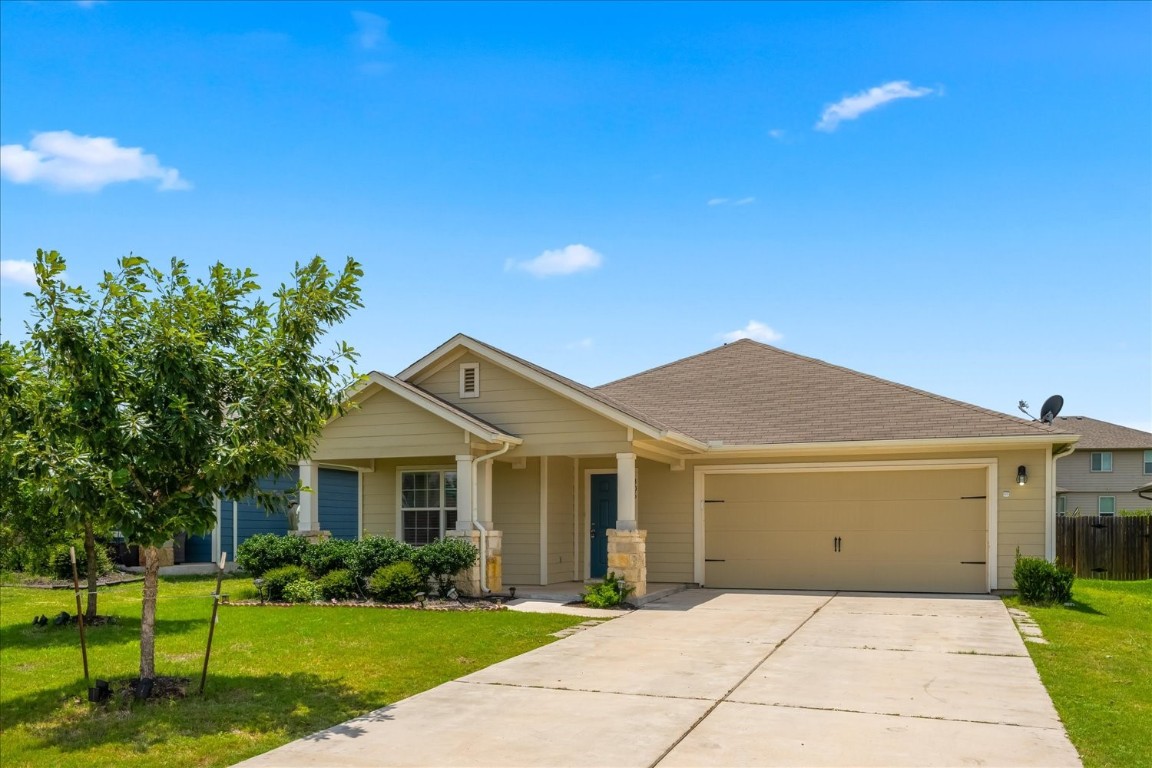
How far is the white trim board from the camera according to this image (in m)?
14.9

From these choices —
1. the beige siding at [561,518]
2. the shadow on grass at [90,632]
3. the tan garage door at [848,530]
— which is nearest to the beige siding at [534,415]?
the beige siding at [561,518]

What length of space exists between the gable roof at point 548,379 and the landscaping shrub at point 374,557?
9.63 ft

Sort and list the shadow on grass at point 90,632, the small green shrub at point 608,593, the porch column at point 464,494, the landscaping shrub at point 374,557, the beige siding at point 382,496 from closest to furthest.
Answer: the shadow on grass at point 90,632
the small green shrub at point 608,593
the landscaping shrub at point 374,557
the porch column at point 464,494
the beige siding at point 382,496

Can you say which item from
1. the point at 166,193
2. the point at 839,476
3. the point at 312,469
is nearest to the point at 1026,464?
the point at 839,476

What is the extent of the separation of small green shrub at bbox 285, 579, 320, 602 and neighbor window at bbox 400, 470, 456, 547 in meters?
3.09

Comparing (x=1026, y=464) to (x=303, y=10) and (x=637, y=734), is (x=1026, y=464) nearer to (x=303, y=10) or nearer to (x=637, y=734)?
(x=637, y=734)

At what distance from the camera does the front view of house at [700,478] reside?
14266 millimetres

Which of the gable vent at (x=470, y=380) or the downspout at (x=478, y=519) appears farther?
the gable vent at (x=470, y=380)

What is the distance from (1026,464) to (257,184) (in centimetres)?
1285

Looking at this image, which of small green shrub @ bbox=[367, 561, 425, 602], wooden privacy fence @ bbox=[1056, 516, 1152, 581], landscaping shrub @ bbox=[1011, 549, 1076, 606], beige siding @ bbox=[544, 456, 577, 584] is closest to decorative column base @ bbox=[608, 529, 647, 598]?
small green shrub @ bbox=[367, 561, 425, 602]

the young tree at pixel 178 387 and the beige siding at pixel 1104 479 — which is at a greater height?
the young tree at pixel 178 387

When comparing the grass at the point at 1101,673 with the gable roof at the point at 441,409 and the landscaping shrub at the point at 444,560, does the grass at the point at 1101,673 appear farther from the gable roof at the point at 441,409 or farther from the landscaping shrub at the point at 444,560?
the gable roof at the point at 441,409

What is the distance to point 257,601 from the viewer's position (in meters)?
13.8

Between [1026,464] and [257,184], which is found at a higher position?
[257,184]
